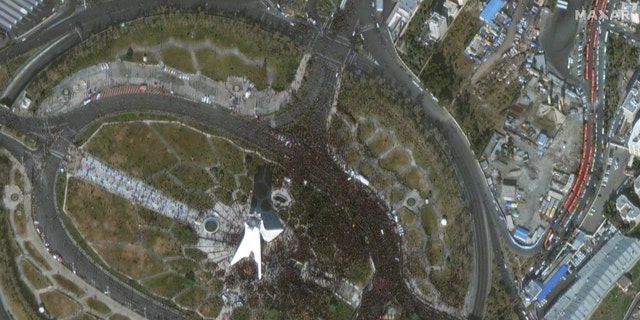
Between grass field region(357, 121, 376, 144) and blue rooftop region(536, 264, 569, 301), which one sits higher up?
grass field region(357, 121, 376, 144)

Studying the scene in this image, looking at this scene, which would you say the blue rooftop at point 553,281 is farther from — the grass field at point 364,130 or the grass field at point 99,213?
the grass field at point 99,213

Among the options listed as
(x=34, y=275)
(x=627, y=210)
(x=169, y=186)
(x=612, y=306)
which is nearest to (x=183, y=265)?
(x=169, y=186)

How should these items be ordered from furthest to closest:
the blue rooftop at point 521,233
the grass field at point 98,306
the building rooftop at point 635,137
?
the building rooftop at point 635,137, the blue rooftop at point 521,233, the grass field at point 98,306

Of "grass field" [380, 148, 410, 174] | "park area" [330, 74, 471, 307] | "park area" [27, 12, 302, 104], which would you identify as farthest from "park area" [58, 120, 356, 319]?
"grass field" [380, 148, 410, 174]

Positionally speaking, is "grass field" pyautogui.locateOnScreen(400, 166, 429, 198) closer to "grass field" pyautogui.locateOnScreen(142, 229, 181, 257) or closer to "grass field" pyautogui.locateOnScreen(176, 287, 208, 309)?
"grass field" pyautogui.locateOnScreen(176, 287, 208, 309)

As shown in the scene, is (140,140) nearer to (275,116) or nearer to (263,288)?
(275,116)

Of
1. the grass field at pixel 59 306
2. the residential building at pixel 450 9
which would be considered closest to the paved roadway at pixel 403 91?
the grass field at pixel 59 306
